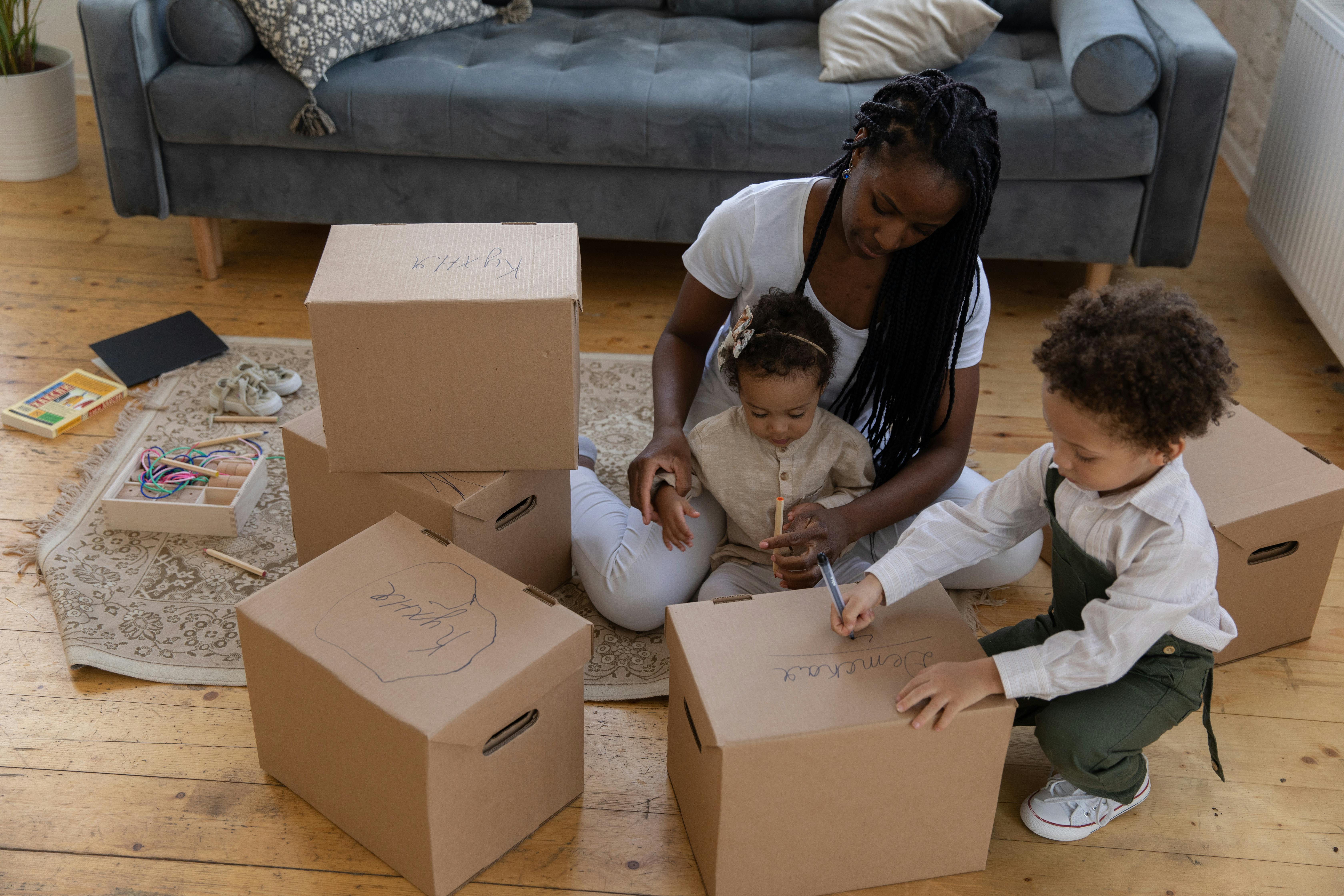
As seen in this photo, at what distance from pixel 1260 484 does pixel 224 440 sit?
1.57 metres

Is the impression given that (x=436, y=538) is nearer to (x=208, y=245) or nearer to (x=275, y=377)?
(x=275, y=377)

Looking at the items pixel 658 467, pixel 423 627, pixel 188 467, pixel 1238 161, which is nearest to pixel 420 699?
pixel 423 627

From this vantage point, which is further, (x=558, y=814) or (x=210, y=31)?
(x=210, y=31)

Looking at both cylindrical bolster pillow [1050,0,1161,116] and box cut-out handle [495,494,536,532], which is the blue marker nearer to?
box cut-out handle [495,494,536,532]

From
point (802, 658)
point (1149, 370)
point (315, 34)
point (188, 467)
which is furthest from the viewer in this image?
point (315, 34)

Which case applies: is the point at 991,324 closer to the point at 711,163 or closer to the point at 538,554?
the point at 711,163

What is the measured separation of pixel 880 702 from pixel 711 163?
1361mm

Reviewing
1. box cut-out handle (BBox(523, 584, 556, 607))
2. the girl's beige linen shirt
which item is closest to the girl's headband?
the girl's beige linen shirt

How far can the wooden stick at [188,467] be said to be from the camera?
1.78 m

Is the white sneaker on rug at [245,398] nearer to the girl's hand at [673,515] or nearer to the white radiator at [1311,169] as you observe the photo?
the girl's hand at [673,515]

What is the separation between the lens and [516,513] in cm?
151

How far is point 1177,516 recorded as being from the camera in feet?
3.68

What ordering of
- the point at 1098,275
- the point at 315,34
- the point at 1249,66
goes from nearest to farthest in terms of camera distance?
the point at 315,34, the point at 1098,275, the point at 1249,66

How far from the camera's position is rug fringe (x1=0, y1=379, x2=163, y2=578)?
5.49ft
